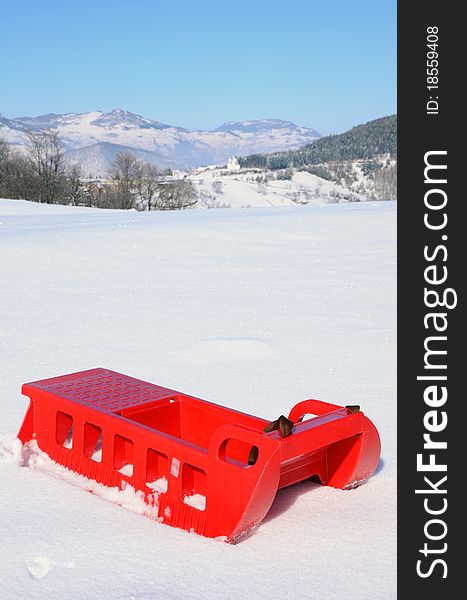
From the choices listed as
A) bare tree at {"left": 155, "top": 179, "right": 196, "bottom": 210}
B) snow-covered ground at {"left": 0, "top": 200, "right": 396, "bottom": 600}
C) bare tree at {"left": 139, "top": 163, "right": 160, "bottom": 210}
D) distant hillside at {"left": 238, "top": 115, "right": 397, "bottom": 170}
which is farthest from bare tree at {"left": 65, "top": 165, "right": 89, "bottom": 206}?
distant hillside at {"left": 238, "top": 115, "right": 397, "bottom": 170}

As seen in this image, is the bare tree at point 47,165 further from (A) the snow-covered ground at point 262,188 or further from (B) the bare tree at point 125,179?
(A) the snow-covered ground at point 262,188

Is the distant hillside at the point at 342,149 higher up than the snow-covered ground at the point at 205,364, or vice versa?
the distant hillside at the point at 342,149

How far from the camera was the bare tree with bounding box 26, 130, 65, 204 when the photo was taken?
36031 millimetres

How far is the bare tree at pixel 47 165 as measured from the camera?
36.0 meters

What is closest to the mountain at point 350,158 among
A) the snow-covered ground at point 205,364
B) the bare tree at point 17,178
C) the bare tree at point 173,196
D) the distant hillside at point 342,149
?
the distant hillside at point 342,149

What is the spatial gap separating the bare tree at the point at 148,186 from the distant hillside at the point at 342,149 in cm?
4042

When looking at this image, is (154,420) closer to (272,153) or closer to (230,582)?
(230,582)

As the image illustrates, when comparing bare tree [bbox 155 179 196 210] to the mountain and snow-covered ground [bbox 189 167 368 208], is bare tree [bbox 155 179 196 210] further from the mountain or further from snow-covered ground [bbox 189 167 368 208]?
the mountain

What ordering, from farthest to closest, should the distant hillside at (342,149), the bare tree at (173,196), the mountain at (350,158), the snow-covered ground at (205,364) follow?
the distant hillside at (342,149)
the mountain at (350,158)
the bare tree at (173,196)
the snow-covered ground at (205,364)

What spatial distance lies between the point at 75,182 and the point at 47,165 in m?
2.28

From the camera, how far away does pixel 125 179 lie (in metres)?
41.4

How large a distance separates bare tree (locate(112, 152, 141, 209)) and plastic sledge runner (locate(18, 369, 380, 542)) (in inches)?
1529

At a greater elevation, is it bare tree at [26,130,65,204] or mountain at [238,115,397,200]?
mountain at [238,115,397,200]

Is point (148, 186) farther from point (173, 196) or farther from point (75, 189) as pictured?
point (75, 189)
